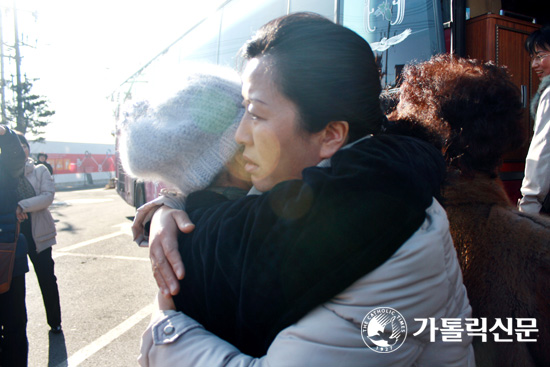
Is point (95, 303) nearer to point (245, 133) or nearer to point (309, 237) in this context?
point (245, 133)

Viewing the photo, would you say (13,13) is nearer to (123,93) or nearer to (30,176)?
(123,93)

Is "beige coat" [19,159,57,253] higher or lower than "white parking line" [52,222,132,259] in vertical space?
higher

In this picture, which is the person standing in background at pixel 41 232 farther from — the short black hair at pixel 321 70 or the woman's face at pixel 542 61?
the woman's face at pixel 542 61

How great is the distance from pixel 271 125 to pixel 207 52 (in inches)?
194

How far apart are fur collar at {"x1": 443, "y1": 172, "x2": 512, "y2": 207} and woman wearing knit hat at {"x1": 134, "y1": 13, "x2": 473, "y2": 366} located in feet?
0.99

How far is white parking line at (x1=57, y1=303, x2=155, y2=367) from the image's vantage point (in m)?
3.16

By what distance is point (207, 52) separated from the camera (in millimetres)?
5488

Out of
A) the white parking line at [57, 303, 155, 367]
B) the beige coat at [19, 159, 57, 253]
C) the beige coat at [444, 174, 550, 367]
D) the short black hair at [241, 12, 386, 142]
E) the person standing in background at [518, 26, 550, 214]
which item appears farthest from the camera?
the beige coat at [19, 159, 57, 253]

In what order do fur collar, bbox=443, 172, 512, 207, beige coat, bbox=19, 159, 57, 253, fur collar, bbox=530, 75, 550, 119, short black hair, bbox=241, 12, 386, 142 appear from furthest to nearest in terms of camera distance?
beige coat, bbox=19, 159, 57, 253 < fur collar, bbox=530, 75, 550, 119 < fur collar, bbox=443, 172, 512, 207 < short black hair, bbox=241, 12, 386, 142

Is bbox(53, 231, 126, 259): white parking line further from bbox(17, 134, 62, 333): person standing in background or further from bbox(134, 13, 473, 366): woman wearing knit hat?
bbox(134, 13, 473, 366): woman wearing knit hat

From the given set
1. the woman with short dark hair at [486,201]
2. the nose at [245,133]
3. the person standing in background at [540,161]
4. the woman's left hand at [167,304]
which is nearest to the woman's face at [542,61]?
the person standing in background at [540,161]

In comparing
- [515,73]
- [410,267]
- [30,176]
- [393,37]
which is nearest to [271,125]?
[410,267]

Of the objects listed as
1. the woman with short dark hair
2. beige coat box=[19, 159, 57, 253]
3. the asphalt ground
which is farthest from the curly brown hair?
beige coat box=[19, 159, 57, 253]

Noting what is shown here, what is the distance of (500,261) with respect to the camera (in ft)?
3.74
